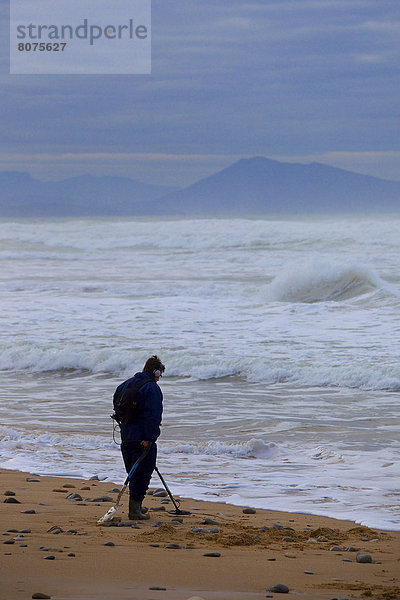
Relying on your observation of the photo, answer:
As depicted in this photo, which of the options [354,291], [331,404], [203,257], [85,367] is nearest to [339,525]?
[331,404]

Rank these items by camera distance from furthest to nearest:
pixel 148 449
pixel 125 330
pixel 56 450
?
pixel 125 330, pixel 56 450, pixel 148 449

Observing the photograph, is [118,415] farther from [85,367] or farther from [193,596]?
[85,367]

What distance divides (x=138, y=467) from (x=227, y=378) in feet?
27.6

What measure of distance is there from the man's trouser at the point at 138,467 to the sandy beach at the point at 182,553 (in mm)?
238

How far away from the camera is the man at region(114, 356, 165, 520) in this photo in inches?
285

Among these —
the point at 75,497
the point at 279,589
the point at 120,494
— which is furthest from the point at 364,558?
the point at 75,497

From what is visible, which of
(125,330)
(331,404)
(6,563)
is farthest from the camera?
(125,330)

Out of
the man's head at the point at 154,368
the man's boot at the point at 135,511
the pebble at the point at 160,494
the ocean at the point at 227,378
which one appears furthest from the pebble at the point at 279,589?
the pebble at the point at 160,494

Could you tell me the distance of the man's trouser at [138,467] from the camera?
23.8 feet

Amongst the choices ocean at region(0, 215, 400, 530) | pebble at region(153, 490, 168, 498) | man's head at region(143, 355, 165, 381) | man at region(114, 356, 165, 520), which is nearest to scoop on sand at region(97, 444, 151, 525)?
man at region(114, 356, 165, 520)

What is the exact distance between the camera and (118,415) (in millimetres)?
7266

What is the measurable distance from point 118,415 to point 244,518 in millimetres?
1336

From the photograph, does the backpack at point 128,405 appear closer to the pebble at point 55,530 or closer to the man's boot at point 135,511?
the man's boot at point 135,511

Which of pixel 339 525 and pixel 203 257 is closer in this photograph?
pixel 339 525
